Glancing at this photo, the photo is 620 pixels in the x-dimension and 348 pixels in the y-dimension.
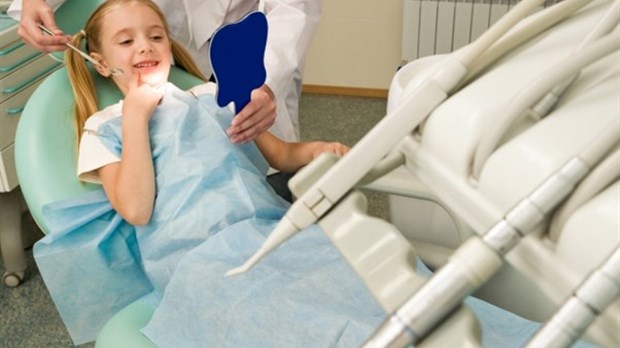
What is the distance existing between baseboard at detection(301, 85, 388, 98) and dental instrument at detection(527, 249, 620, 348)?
10.6 ft

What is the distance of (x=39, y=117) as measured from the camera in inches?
57.4

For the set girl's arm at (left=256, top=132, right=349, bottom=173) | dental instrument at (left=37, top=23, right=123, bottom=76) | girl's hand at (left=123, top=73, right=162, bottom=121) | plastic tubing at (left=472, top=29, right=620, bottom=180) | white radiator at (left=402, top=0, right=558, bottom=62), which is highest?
plastic tubing at (left=472, top=29, right=620, bottom=180)

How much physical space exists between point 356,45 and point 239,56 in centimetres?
253

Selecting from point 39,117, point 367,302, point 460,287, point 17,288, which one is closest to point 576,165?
point 460,287

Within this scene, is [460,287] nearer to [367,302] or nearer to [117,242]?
[367,302]

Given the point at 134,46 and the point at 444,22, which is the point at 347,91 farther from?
the point at 134,46

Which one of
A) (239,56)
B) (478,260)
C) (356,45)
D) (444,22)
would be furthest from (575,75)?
(356,45)

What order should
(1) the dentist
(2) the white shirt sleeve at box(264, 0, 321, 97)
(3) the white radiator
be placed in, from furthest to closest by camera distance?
(3) the white radiator
(2) the white shirt sleeve at box(264, 0, 321, 97)
(1) the dentist

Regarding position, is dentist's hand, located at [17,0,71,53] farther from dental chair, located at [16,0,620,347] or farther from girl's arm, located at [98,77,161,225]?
dental chair, located at [16,0,620,347]

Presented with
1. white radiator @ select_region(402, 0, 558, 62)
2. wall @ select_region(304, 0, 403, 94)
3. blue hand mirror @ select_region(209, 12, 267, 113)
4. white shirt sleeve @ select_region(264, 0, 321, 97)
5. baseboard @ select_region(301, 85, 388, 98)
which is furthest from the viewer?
baseboard @ select_region(301, 85, 388, 98)

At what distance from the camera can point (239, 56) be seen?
3.45 feet

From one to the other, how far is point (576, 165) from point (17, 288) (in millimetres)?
2177

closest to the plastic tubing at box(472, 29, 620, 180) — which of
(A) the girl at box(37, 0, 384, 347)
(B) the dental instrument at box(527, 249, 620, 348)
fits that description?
(B) the dental instrument at box(527, 249, 620, 348)

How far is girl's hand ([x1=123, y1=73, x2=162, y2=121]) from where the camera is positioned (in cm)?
142
